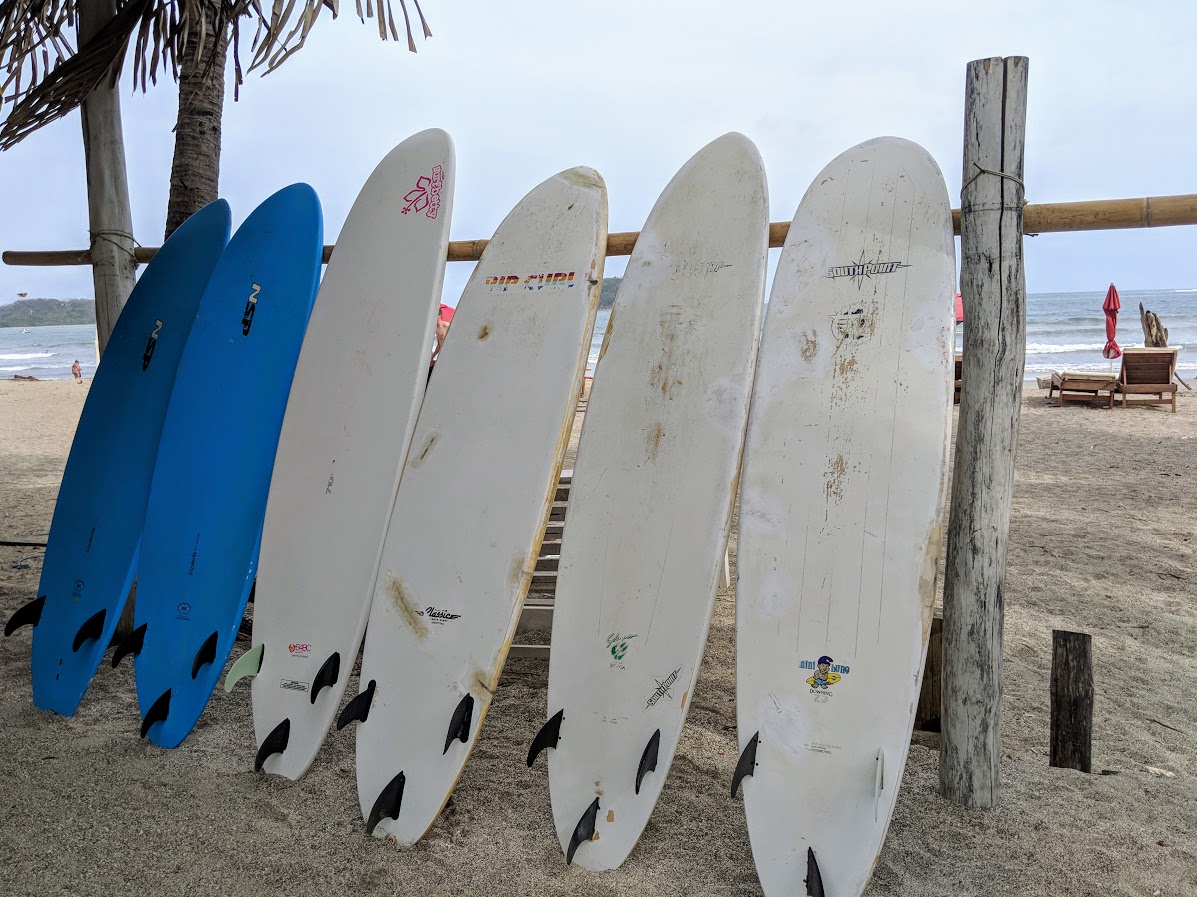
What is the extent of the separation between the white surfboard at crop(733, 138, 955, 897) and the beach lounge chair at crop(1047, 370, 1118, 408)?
9316 mm

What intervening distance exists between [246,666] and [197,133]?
276 cm

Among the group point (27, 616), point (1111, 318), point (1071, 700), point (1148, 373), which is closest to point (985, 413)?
point (1071, 700)

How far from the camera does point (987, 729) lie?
85.0 inches

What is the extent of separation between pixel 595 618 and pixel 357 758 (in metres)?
0.70

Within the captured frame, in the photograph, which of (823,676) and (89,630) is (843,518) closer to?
(823,676)

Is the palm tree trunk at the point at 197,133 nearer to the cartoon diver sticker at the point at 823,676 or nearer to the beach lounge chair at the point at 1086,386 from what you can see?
the cartoon diver sticker at the point at 823,676

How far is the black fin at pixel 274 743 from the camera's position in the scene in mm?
2355

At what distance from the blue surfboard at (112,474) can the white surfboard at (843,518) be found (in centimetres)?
206

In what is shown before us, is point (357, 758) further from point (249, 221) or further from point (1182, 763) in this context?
point (1182, 763)

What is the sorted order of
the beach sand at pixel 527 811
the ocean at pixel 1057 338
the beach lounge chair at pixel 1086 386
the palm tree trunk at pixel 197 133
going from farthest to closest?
the ocean at pixel 1057 338, the beach lounge chair at pixel 1086 386, the palm tree trunk at pixel 197 133, the beach sand at pixel 527 811

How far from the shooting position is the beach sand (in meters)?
1.92

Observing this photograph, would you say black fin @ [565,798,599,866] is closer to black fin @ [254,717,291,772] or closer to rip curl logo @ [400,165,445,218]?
black fin @ [254,717,291,772]

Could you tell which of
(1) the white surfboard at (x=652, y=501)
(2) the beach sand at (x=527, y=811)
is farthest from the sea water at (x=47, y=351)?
(1) the white surfboard at (x=652, y=501)

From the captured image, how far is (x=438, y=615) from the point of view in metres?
2.32
